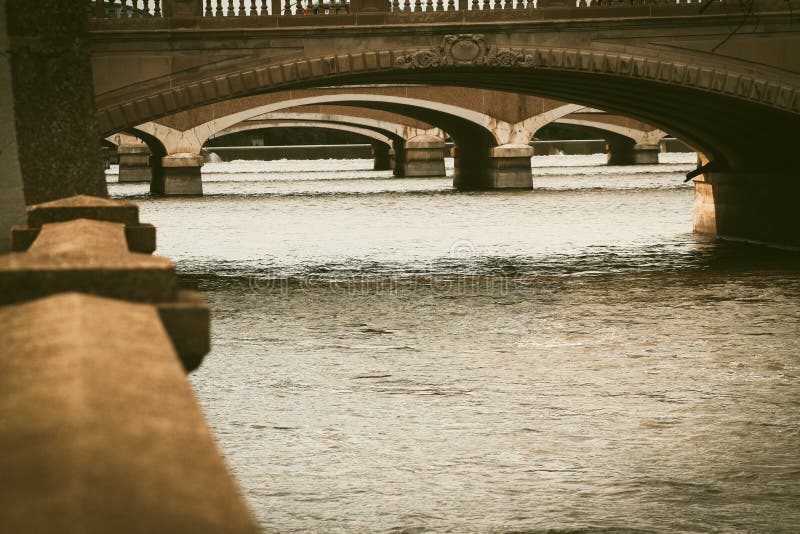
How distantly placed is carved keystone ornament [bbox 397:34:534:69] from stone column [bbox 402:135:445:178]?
29197 mm

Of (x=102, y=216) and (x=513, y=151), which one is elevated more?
(x=102, y=216)

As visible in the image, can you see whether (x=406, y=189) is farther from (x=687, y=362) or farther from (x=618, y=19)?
(x=687, y=362)

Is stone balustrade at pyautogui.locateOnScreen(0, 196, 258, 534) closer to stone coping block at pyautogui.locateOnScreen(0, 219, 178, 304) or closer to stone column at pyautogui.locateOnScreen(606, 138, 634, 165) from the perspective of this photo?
stone coping block at pyautogui.locateOnScreen(0, 219, 178, 304)

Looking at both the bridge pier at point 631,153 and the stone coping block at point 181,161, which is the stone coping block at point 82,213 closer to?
the stone coping block at point 181,161

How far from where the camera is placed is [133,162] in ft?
156

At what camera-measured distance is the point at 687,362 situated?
845cm

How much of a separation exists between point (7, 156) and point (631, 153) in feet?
174

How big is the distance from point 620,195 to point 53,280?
3138 cm

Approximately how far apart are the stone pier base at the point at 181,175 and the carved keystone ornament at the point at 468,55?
64.2ft

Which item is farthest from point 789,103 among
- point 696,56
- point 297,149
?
point 297,149

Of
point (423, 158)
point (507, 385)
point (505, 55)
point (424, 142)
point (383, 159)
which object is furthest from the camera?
point (383, 159)

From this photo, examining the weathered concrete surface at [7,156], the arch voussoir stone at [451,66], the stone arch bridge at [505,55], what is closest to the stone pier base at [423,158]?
the stone arch bridge at [505,55]

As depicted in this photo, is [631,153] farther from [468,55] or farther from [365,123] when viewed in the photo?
[468,55]

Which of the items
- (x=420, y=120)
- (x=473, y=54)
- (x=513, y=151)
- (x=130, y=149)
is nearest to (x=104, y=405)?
(x=473, y=54)
